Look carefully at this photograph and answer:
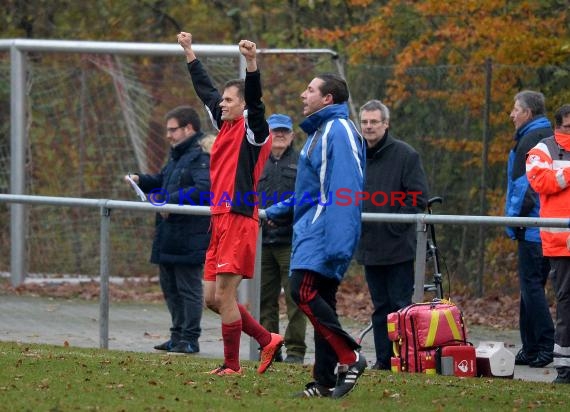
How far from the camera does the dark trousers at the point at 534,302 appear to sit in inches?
452

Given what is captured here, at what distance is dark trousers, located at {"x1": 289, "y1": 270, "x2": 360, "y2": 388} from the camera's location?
8312 millimetres

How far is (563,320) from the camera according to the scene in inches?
396

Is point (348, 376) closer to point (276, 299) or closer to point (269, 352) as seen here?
point (269, 352)

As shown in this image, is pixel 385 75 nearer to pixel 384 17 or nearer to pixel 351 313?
pixel 384 17

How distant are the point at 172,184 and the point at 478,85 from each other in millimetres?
5119

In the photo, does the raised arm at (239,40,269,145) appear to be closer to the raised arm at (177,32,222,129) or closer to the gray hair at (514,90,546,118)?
the raised arm at (177,32,222,129)

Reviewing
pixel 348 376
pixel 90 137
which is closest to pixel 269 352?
pixel 348 376

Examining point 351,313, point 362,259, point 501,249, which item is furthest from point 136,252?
point 362,259

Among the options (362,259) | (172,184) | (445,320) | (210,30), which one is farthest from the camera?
(210,30)

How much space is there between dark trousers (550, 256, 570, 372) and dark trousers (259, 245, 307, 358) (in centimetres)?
222

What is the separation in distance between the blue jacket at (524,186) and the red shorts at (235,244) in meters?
2.93

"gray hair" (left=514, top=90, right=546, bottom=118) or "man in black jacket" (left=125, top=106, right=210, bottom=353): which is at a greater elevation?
"gray hair" (left=514, top=90, right=546, bottom=118)

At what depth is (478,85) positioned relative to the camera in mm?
15812

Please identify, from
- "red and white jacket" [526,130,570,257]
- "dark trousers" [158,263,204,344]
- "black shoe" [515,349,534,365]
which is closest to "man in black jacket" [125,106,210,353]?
"dark trousers" [158,263,204,344]
